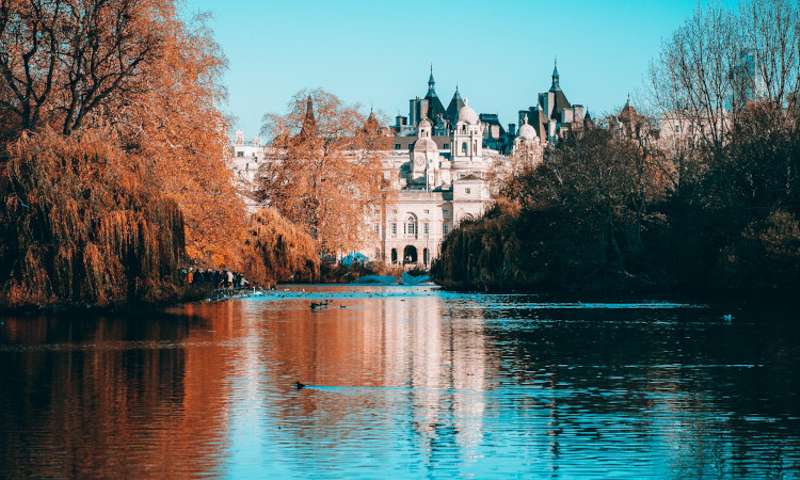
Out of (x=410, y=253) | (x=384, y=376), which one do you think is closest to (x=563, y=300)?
(x=384, y=376)

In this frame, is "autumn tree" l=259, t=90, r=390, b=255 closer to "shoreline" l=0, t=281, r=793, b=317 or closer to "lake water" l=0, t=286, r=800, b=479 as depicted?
"shoreline" l=0, t=281, r=793, b=317

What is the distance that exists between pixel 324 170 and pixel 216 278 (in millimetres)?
31206

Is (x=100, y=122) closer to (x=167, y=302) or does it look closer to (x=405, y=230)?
(x=167, y=302)

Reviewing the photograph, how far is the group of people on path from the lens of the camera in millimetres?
48719

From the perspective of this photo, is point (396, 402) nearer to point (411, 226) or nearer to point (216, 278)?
point (216, 278)

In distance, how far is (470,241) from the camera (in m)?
65.8

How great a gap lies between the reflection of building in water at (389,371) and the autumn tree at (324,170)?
46.4 metres

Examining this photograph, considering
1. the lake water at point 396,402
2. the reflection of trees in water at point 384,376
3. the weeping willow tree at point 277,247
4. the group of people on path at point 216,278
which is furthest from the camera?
the weeping willow tree at point 277,247

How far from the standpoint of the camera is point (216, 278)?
178ft

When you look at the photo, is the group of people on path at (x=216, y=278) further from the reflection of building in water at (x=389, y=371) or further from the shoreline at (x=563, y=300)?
the reflection of building in water at (x=389, y=371)

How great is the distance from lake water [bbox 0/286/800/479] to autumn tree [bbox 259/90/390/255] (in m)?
52.0

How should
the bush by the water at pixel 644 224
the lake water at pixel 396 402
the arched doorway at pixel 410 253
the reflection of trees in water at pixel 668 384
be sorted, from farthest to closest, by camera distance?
the arched doorway at pixel 410 253 < the bush by the water at pixel 644 224 < the reflection of trees in water at pixel 668 384 < the lake water at pixel 396 402

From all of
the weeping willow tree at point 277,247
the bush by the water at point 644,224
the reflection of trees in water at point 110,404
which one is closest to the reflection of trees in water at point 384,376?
the reflection of trees in water at point 110,404

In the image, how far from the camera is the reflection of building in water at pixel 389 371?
1466 cm
